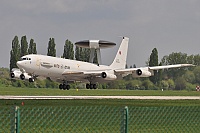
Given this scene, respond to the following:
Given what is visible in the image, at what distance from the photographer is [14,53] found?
416ft

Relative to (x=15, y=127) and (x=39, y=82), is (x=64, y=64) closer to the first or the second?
(x=39, y=82)

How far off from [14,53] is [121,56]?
37299mm

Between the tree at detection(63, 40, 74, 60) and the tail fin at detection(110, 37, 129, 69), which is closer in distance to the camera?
the tail fin at detection(110, 37, 129, 69)

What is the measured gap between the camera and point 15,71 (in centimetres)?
8075

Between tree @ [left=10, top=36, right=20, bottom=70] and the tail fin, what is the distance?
3107 cm

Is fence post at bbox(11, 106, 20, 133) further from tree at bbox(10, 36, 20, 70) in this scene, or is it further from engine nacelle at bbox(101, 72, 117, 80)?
tree at bbox(10, 36, 20, 70)

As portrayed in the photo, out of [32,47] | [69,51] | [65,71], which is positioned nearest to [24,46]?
[32,47]

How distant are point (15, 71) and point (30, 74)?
23.4ft

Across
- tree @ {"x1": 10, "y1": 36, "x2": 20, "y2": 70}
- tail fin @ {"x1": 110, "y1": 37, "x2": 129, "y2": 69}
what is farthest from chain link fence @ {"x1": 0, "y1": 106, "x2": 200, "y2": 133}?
tree @ {"x1": 10, "y1": 36, "x2": 20, "y2": 70}

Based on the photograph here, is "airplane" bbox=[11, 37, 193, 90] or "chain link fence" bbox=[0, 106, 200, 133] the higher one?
"airplane" bbox=[11, 37, 193, 90]

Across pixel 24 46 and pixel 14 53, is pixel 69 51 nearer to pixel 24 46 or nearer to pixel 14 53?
pixel 24 46

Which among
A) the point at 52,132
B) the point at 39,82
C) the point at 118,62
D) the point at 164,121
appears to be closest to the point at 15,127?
the point at 52,132

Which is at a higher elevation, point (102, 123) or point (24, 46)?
point (24, 46)

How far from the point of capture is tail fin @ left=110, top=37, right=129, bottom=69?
94238mm
